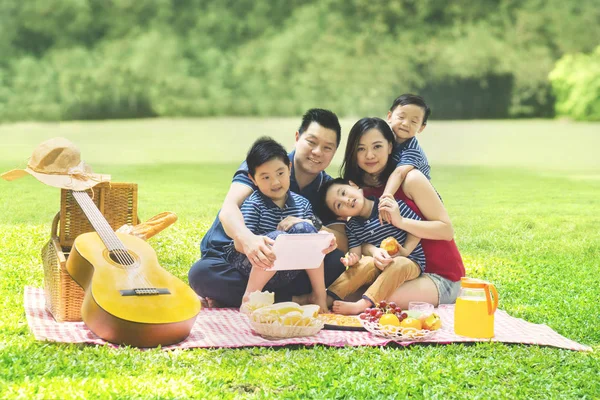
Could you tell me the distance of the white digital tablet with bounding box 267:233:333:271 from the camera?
274 centimetres

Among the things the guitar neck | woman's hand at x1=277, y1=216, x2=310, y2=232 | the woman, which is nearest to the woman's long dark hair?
the woman

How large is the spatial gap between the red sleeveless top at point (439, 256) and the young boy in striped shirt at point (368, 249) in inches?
1.3

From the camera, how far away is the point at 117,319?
8.09 feet

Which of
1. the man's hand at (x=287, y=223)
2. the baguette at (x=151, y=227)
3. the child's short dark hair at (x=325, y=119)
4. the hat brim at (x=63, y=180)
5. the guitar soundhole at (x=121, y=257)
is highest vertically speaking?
the child's short dark hair at (x=325, y=119)

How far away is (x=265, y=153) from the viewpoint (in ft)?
9.62

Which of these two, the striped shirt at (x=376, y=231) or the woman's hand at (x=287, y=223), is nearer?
the woman's hand at (x=287, y=223)

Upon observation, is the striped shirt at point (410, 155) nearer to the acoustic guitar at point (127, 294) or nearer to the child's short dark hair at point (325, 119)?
the child's short dark hair at point (325, 119)

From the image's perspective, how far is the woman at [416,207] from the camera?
3098 millimetres

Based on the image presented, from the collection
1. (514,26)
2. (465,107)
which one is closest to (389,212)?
(465,107)

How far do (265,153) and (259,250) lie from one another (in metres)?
0.38

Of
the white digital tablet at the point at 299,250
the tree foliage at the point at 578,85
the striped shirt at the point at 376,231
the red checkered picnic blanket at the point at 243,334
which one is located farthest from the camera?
the tree foliage at the point at 578,85

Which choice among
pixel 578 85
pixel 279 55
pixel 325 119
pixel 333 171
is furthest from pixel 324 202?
pixel 578 85

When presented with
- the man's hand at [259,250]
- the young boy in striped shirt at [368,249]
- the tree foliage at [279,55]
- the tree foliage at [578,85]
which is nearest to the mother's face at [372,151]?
the young boy in striped shirt at [368,249]

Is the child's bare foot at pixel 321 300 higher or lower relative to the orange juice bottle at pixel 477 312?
lower
